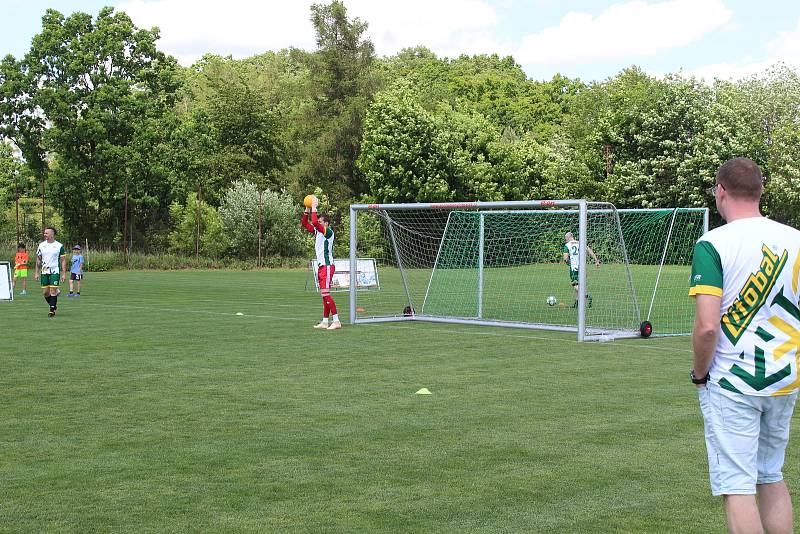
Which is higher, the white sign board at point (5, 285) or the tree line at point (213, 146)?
the tree line at point (213, 146)

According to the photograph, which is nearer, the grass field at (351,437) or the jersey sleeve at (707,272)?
the jersey sleeve at (707,272)

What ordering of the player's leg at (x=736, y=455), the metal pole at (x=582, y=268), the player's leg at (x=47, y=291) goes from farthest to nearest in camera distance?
the player's leg at (x=47, y=291) → the metal pole at (x=582, y=268) → the player's leg at (x=736, y=455)

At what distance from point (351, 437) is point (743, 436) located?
4.47m

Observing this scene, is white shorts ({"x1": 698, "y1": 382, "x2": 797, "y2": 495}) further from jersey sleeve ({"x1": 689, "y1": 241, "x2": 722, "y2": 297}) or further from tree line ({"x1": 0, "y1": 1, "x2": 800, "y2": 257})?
tree line ({"x1": 0, "y1": 1, "x2": 800, "y2": 257})

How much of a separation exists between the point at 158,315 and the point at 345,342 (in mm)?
6609

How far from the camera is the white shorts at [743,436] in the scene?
14.4 feet

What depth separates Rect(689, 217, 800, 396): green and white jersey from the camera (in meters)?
4.44

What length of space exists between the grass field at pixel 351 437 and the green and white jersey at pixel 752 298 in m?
1.69

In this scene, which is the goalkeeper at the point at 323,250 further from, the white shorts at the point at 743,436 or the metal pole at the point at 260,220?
the metal pole at the point at 260,220

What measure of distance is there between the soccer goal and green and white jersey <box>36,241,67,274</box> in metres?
6.52

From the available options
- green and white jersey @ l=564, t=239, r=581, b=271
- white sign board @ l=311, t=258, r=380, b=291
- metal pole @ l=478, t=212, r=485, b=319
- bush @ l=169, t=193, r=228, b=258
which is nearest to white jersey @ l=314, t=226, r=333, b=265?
metal pole @ l=478, t=212, r=485, b=319

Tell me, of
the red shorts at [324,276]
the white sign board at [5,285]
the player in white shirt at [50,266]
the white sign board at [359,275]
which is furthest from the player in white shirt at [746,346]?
the white sign board at [359,275]

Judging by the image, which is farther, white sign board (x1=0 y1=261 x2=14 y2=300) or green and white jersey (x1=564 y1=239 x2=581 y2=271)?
white sign board (x1=0 y1=261 x2=14 y2=300)

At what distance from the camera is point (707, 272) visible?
444 centimetres
